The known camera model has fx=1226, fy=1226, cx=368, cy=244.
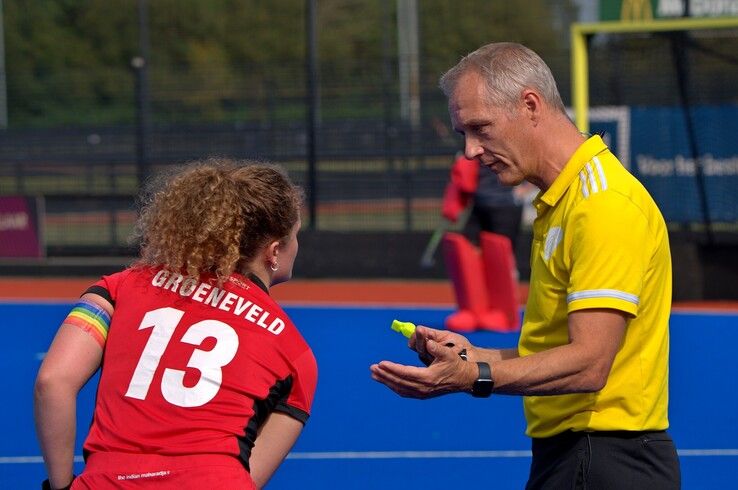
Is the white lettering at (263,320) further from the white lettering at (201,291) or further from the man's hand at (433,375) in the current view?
the man's hand at (433,375)

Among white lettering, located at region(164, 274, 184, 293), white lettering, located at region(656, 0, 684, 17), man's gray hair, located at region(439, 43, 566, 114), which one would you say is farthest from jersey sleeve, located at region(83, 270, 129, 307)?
white lettering, located at region(656, 0, 684, 17)

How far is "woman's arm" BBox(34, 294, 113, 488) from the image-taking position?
8.82 feet

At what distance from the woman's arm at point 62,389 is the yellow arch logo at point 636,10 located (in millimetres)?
11362

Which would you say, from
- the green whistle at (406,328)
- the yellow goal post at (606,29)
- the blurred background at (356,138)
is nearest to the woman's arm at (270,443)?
the green whistle at (406,328)

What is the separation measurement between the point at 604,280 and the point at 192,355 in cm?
92

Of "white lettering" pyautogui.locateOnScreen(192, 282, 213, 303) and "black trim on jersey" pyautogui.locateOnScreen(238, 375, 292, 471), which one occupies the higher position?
"white lettering" pyautogui.locateOnScreen(192, 282, 213, 303)

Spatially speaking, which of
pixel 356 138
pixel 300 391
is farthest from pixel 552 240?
pixel 356 138

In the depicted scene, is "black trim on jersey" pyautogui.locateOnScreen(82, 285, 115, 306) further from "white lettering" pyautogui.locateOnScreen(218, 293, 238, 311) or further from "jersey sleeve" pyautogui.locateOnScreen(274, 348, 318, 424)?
"jersey sleeve" pyautogui.locateOnScreen(274, 348, 318, 424)

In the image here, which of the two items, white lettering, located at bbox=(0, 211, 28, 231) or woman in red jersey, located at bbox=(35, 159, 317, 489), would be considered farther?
white lettering, located at bbox=(0, 211, 28, 231)

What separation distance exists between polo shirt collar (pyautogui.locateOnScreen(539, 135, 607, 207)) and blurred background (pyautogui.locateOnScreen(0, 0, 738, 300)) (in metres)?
10.7

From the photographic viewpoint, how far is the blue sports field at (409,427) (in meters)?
6.42

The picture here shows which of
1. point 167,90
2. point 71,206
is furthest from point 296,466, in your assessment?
point 167,90

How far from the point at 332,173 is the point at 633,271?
14265 millimetres

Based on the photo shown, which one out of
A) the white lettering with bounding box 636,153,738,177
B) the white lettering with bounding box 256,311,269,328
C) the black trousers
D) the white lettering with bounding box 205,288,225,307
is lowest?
the white lettering with bounding box 636,153,738,177
